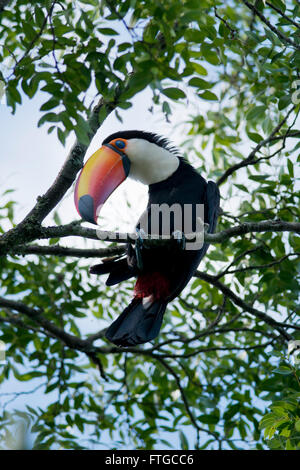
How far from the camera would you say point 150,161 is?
13.8ft

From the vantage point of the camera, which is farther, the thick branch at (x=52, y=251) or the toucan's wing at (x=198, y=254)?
the toucan's wing at (x=198, y=254)

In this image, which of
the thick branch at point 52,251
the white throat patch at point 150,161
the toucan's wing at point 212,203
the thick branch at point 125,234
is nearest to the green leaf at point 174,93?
the thick branch at point 125,234

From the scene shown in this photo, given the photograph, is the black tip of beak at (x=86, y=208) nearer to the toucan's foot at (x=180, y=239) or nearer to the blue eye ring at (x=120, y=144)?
the toucan's foot at (x=180, y=239)

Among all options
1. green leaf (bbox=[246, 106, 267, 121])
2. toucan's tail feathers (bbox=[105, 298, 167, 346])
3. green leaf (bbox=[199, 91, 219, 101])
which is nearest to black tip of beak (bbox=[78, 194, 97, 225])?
toucan's tail feathers (bbox=[105, 298, 167, 346])

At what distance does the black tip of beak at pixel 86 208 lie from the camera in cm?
312

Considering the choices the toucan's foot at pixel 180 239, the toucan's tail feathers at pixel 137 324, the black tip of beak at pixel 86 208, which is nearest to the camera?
the black tip of beak at pixel 86 208

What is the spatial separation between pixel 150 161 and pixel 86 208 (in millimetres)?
1179

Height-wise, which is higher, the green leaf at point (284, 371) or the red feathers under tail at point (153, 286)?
the red feathers under tail at point (153, 286)

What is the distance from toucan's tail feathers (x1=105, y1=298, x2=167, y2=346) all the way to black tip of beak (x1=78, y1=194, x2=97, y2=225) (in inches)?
29.3

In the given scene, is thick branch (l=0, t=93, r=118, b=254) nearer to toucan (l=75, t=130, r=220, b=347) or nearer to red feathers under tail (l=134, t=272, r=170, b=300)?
toucan (l=75, t=130, r=220, b=347)

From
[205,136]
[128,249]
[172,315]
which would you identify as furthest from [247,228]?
[205,136]

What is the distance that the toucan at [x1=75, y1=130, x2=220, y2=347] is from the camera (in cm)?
342

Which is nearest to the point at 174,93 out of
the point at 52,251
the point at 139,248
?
the point at 139,248
